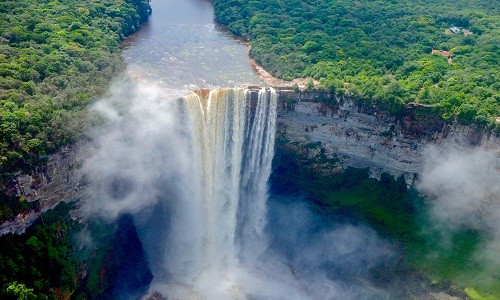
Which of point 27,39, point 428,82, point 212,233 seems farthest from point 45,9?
point 428,82

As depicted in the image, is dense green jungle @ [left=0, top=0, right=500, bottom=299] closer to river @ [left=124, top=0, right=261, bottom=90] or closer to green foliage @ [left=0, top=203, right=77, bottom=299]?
green foliage @ [left=0, top=203, right=77, bottom=299]

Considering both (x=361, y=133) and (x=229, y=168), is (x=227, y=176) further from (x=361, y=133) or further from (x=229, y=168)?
(x=361, y=133)

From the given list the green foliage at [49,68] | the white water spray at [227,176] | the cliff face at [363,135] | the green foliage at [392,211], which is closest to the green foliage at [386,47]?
the cliff face at [363,135]

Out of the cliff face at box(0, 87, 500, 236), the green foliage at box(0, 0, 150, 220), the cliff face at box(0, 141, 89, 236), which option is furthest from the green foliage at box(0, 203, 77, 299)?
the cliff face at box(0, 87, 500, 236)

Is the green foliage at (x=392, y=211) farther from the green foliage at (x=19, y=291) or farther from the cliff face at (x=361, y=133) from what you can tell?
the green foliage at (x=19, y=291)

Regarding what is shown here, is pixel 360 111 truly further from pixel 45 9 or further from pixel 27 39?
pixel 45 9

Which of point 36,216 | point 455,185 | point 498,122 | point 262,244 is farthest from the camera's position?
point 262,244

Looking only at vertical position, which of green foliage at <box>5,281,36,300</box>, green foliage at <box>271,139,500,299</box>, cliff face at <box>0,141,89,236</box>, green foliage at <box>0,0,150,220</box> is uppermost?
green foliage at <box>0,0,150,220</box>
